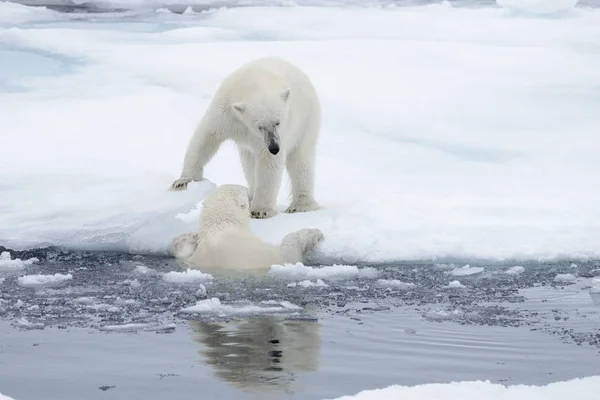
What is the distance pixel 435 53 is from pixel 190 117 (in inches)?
151

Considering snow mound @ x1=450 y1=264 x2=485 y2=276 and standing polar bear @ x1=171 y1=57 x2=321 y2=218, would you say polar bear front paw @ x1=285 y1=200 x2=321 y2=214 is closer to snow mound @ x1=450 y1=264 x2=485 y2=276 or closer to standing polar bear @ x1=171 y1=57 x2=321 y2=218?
standing polar bear @ x1=171 y1=57 x2=321 y2=218

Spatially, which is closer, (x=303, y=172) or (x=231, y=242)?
(x=231, y=242)

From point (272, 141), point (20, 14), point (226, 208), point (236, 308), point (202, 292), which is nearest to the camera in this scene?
point (236, 308)

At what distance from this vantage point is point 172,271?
517 cm

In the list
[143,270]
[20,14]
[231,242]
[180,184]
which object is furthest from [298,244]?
[20,14]

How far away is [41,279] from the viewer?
497 centimetres

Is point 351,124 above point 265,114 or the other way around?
the other way around

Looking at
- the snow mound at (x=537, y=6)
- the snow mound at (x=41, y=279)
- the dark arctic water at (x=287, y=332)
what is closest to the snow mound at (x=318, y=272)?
the dark arctic water at (x=287, y=332)

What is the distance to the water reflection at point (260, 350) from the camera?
3.45 m

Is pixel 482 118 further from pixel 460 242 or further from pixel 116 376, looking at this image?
pixel 116 376

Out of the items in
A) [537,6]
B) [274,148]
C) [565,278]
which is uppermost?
[537,6]

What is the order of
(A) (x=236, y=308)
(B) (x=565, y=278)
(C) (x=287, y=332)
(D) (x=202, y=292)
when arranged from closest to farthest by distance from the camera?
(C) (x=287, y=332)
(A) (x=236, y=308)
(D) (x=202, y=292)
(B) (x=565, y=278)

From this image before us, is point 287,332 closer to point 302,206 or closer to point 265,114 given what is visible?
point 265,114

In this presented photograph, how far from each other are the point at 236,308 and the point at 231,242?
1053 mm
